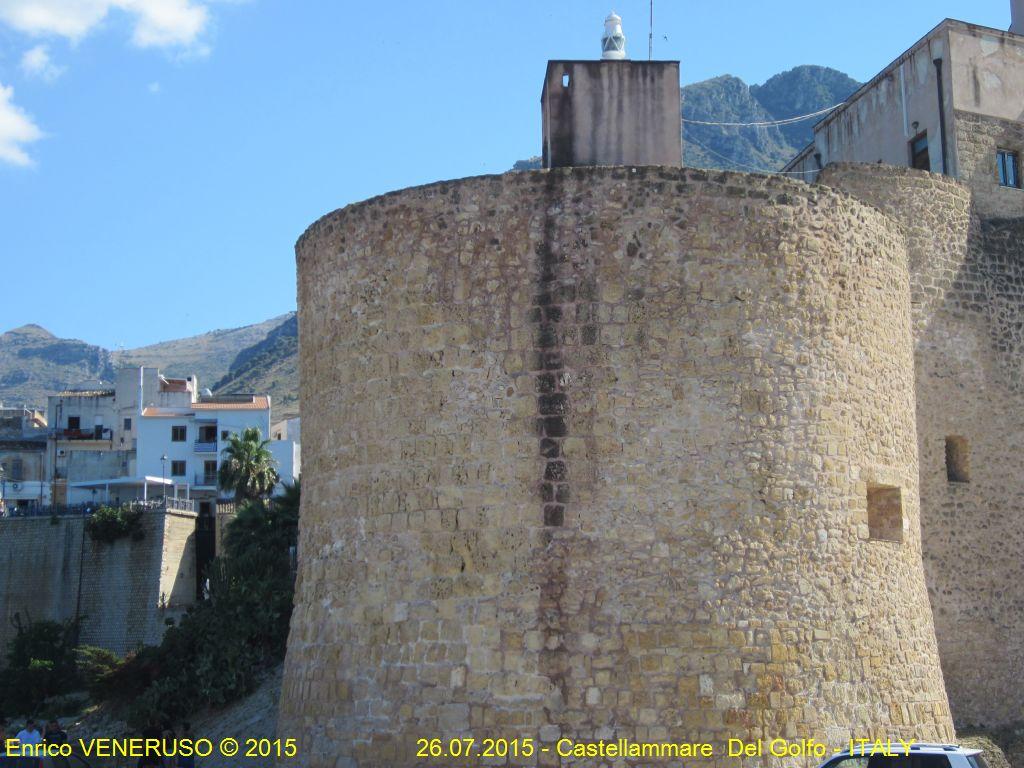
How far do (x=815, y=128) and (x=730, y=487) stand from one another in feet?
37.1

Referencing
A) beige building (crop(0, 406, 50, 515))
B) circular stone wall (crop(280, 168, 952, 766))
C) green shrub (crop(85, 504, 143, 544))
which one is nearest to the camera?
circular stone wall (crop(280, 168, 952, 766))

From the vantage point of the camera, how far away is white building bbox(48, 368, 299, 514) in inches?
1912

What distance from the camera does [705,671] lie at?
33.1 ft

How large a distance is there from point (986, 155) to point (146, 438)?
129ft

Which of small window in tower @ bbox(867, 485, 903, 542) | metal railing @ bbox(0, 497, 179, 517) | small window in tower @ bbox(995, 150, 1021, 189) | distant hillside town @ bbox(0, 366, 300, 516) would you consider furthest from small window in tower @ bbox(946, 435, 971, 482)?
distant hillside town @ bbox(0, 366, 300, 516)

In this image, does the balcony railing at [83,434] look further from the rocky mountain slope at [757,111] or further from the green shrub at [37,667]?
the rocky mountain slope at [757,111]

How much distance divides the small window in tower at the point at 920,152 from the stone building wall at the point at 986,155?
1.80 feet

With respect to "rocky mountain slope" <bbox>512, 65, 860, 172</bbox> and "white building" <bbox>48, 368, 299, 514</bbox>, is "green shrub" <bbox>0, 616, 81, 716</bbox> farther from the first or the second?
"rocky mountain slope" <bbox>512, 65, 860, 172</bbox>

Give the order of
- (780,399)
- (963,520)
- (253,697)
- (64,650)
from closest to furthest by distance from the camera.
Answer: (780,399)
(963,520)
(253,697)
(64,650)

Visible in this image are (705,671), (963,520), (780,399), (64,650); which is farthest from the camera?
(64,650)

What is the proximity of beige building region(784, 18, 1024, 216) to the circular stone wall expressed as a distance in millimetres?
5697

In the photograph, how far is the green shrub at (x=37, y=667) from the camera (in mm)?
31484

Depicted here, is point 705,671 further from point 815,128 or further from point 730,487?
point 815,128

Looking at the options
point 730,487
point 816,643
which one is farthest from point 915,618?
point 730,487
